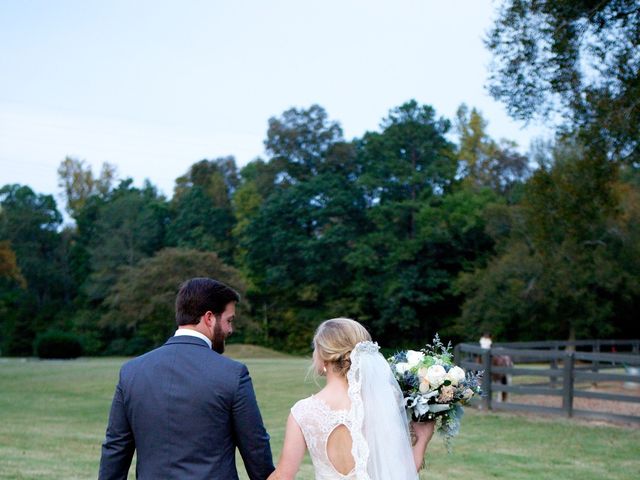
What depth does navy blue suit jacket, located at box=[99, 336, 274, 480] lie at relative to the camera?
12.9 feet

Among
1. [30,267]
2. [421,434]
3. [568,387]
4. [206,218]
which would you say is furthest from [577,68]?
[30,267]

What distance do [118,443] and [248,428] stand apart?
2.12 feet

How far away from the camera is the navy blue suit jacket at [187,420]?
12.9 ft

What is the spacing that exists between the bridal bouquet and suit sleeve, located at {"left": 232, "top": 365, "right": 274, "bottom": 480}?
3.50 feet

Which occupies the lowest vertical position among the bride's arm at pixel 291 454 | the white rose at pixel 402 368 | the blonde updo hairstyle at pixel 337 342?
the bride's arm at pixel 291 454

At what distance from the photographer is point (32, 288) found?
69375 millimetres

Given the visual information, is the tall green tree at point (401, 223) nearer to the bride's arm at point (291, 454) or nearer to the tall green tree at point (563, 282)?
the tall green tree at point (563, 282)

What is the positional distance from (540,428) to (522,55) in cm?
749

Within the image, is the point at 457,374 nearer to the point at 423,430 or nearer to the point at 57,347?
the point at 423,430

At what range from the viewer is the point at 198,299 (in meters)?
Answer: 4.12

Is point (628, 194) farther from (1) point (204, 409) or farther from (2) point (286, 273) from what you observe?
Answer: (1) point (204, 409)

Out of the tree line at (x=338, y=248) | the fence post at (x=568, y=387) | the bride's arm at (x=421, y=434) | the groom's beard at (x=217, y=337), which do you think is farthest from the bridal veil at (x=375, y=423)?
the tree line at (x=338, y=248)

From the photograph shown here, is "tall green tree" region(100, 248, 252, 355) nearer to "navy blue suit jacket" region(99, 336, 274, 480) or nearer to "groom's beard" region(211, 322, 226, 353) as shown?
"groom's beard" region(211, 322, 226, 353)

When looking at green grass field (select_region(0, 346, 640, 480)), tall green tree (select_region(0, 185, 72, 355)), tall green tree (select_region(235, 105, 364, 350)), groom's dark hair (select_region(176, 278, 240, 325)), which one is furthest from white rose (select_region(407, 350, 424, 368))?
tall green tree (select_region(0, 185, 72, 355))
